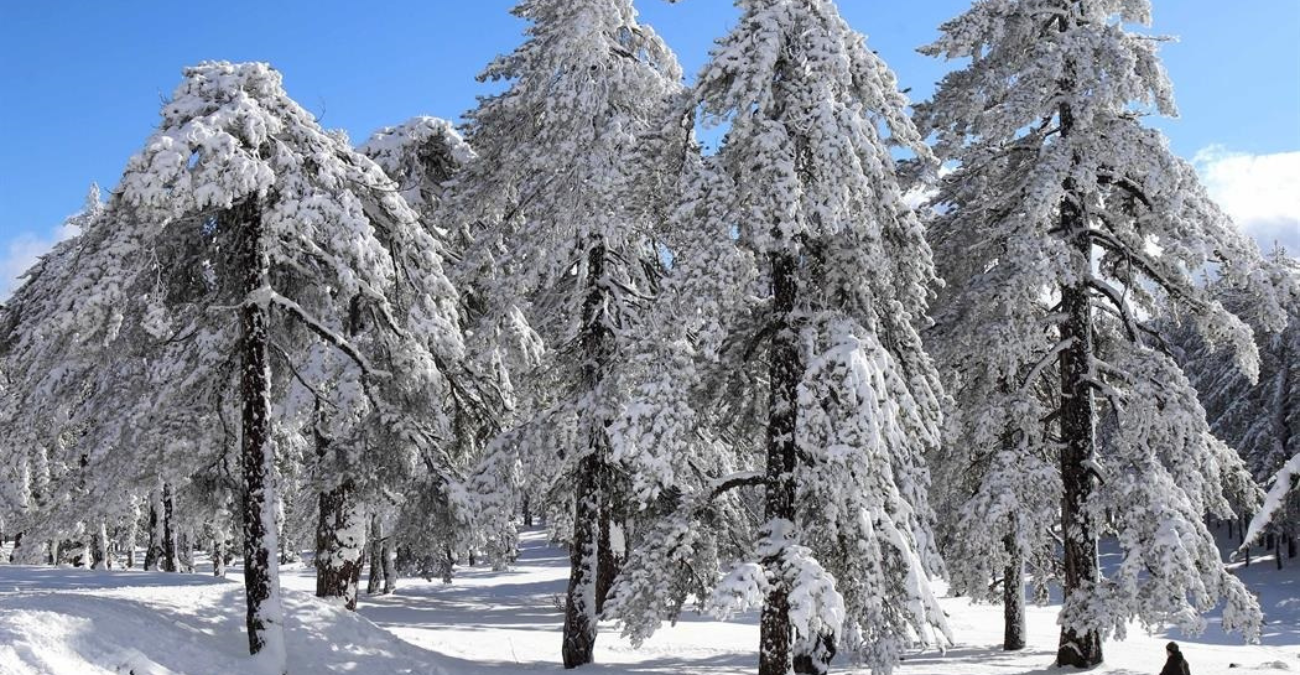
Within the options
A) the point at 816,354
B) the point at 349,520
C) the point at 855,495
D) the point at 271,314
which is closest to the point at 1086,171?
the point at 816,354

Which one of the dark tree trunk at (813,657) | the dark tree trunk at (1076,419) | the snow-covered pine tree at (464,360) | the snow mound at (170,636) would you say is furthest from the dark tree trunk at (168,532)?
the dark tree trunk at (1076,419)

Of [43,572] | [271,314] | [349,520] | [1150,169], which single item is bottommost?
[43,572]

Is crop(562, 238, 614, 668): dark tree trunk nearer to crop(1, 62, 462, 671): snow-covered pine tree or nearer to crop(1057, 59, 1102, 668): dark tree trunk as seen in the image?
crop(1, 62, 462, 671): snow-covered pine tree

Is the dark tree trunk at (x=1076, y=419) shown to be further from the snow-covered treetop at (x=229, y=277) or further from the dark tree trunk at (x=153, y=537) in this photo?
the dark tree trunk at (x=153, y=537)

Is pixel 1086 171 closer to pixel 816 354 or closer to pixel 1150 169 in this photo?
pixel 1150 169

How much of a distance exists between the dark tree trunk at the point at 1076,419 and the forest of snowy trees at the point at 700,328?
0.19ft

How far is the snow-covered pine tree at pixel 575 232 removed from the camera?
14719mm

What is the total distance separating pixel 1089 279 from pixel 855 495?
24.0ft

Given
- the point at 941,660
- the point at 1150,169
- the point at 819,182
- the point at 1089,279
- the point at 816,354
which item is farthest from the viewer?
the point at 941,660

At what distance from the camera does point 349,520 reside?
55.3 feet

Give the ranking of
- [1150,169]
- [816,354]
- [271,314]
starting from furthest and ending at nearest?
1. [1150,169]
2. [271,314]
3. [816,354]

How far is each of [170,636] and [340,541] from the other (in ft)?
19.2

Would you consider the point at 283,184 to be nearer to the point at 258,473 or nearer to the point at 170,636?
the point at 258,473

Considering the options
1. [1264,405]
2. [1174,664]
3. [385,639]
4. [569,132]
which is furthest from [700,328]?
[1264,405]
